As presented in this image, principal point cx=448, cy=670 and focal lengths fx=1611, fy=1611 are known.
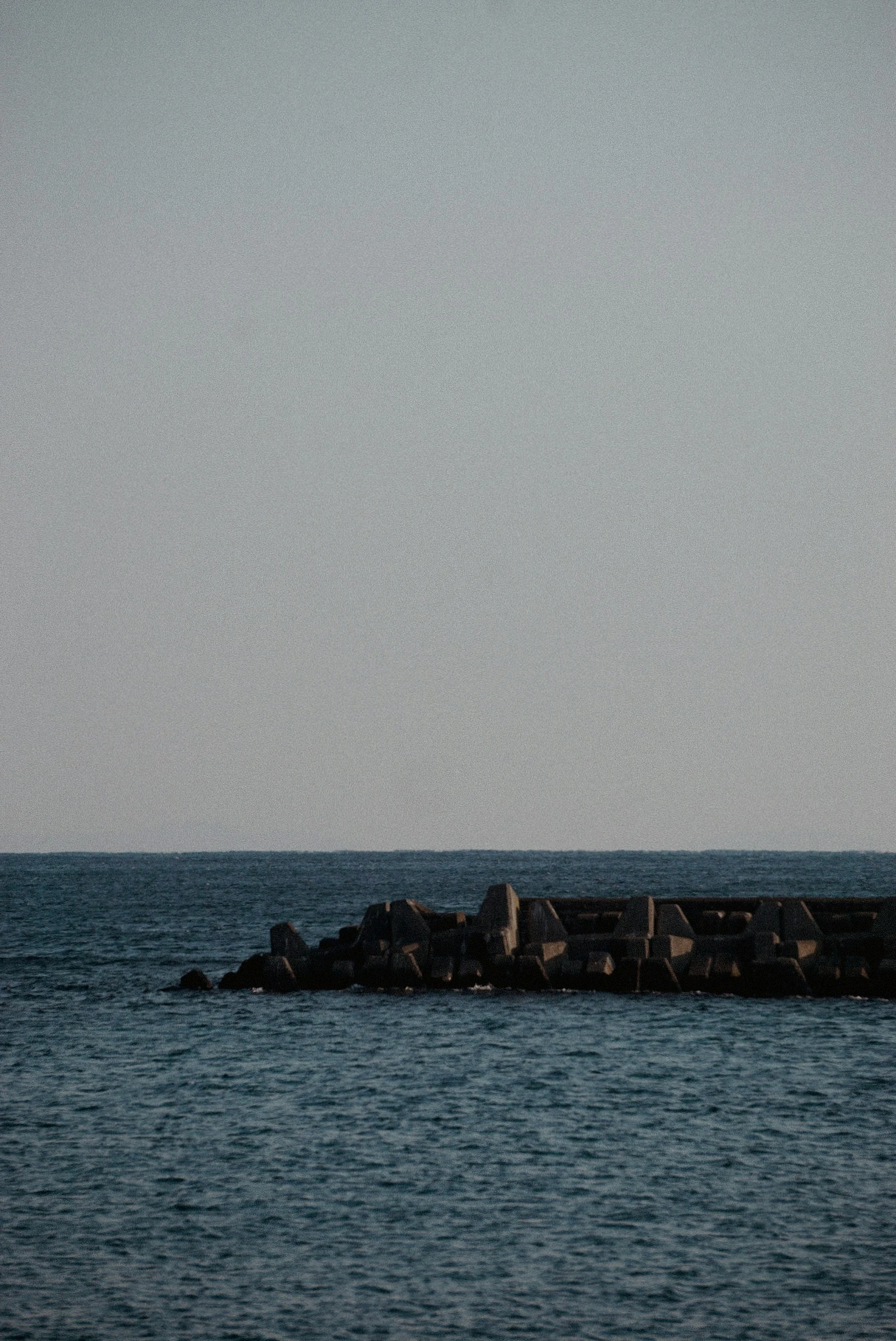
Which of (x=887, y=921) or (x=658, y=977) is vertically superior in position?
(x=887, y=921)

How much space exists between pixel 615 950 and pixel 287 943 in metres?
8.48

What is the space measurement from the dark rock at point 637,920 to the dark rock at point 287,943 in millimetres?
7995

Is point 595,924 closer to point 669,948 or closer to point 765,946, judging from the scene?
point 669,948

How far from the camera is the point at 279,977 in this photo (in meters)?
38.2

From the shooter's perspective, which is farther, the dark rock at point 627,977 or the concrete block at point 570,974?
the concrete block at point 570,974

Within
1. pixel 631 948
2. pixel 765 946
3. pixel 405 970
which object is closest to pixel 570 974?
pixel 631 948

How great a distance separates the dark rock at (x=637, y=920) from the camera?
116 feet

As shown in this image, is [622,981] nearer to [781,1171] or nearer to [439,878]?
[781,1171]

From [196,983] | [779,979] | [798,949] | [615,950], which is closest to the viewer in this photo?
[779,979]

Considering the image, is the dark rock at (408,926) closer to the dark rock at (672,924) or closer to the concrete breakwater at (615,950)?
the concrete breakwater at (615,950)

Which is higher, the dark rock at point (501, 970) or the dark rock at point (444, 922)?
the dark rock at point (444, 922)

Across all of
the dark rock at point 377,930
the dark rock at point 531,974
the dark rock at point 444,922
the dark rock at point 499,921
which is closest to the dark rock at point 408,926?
the dark rock at point 377,930

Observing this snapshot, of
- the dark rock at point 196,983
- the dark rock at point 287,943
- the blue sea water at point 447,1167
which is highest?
the dark rock at point 287,943

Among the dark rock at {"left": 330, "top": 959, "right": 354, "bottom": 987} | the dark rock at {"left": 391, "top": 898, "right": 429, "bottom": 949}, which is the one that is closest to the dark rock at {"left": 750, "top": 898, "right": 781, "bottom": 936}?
the dark rock at {"left": 391, "top": 898, "right": 429, "bottom": 949}
